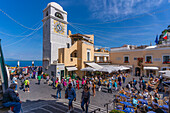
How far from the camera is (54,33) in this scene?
18016 millimetres

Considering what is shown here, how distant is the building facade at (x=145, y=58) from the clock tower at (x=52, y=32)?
58.1 ft

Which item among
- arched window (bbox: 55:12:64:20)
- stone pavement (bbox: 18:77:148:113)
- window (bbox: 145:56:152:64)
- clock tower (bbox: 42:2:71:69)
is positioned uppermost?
arched window (bbox: 55:12:64:20)

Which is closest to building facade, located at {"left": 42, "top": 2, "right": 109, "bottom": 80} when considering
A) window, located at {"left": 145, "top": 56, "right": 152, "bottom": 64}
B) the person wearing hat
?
the person wearing hat

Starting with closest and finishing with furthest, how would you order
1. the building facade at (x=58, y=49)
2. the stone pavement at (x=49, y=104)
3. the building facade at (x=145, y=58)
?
the stone pavement at (x=49, y=104) → the building facade at (x=58, y=49) → the building facade at (x=145, y=58)

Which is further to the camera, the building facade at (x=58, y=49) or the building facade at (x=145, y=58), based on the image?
the building facade at (x=145, y=58)

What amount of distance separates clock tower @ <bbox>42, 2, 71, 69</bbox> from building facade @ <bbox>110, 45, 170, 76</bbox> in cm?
1770

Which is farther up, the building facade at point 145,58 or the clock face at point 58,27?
the clock face at point 58,27

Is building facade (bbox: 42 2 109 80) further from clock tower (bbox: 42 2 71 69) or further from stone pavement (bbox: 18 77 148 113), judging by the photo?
stone pavement (bbox: 18 77 148 113)

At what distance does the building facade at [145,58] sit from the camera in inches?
808

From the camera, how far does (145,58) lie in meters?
23.0

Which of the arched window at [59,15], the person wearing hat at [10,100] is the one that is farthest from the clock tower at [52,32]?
the person wearing hat at [10,100]

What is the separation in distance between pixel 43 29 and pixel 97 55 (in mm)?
16091

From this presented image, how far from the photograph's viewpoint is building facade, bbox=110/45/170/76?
20.5 meters

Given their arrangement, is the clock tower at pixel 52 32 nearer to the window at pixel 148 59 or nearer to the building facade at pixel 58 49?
the building facade at pixel 58 49
